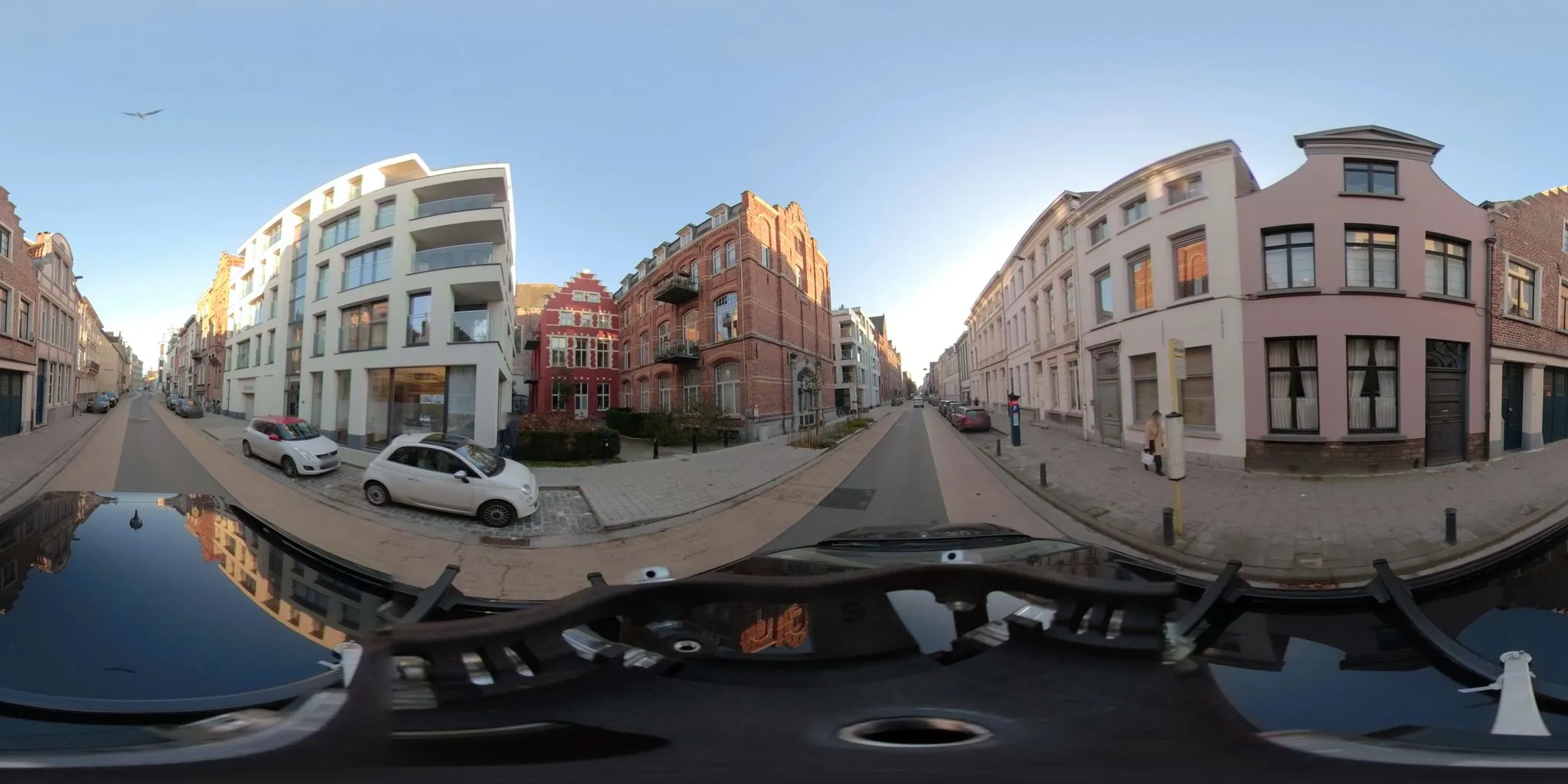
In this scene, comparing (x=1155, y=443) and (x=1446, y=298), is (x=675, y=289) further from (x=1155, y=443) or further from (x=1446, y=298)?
(x=1446, y=298)

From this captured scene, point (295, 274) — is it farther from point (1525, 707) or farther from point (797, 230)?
point (1525, 707)

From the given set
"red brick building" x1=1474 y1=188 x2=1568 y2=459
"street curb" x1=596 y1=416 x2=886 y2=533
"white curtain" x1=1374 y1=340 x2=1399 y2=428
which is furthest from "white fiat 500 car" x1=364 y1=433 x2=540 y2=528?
"red brick building" x1=1474 y1=188 x2=1568 y2=459

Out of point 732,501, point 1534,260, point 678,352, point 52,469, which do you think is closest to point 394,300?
point 732,501

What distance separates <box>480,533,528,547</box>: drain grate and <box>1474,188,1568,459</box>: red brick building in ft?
11.6

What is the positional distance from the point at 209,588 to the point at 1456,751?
269cm

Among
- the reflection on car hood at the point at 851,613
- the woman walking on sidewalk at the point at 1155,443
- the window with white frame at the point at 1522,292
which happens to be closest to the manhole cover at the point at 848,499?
the reflection on car hood at the point at 851,613

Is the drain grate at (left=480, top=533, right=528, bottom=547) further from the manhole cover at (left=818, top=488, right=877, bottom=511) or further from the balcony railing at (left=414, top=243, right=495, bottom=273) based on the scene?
the balcony railing at (left=414, top=243, right=495, bottom=273)

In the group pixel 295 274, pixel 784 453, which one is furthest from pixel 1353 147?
pixel 295 274

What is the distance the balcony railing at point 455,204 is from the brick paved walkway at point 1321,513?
3.26m

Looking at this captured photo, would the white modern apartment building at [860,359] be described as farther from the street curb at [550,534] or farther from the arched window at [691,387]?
the street curb at [550,534]

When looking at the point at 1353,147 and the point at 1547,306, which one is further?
the point at 1547,306

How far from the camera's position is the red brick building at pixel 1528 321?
80.9 inches

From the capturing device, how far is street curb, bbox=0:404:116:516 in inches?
72.3

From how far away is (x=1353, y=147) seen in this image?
1.75m
